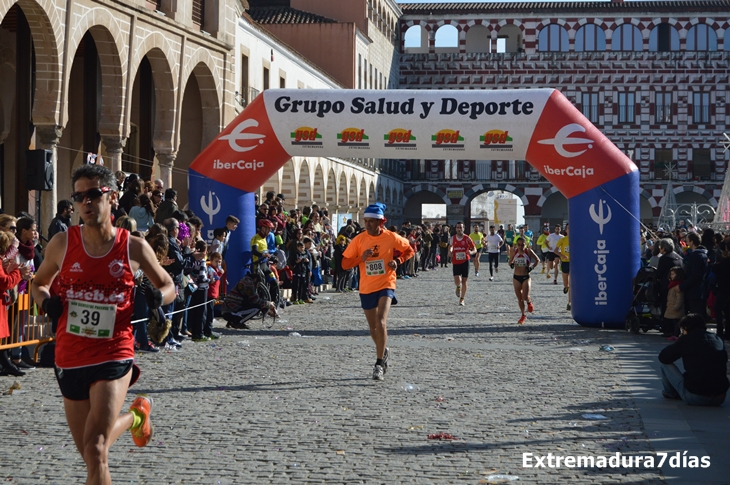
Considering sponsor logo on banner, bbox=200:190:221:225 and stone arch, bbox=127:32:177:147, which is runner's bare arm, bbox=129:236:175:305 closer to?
sponsor logo on banner, bbox=200:190:221:225

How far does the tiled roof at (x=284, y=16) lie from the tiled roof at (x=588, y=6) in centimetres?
1679

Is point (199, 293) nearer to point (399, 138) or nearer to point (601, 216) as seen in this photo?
point (399, 138)

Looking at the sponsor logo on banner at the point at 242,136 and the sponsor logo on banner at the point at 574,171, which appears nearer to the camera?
the sponsor logo on banner at the point at 574,171

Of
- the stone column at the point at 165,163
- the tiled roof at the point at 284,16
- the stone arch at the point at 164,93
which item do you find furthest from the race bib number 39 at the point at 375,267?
the tiled roof at the point at 284,16

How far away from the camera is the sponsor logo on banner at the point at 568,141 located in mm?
16672

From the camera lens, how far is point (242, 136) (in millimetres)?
18188

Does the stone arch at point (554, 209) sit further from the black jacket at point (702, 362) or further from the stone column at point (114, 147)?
the black jacket at point (702, 362)

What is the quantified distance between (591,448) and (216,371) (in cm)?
499

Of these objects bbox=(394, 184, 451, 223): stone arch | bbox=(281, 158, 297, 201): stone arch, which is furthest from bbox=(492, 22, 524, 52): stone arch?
bbox=(281, 158, 297, 201): stone arch

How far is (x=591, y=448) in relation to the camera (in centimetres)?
753

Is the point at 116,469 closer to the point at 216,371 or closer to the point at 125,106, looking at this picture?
the point at 216,371

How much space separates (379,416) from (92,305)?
12.4 ft

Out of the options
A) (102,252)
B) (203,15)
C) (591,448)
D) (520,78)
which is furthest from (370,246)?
(520,78)

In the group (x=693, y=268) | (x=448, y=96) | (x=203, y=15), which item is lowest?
(x=693, y=268)
